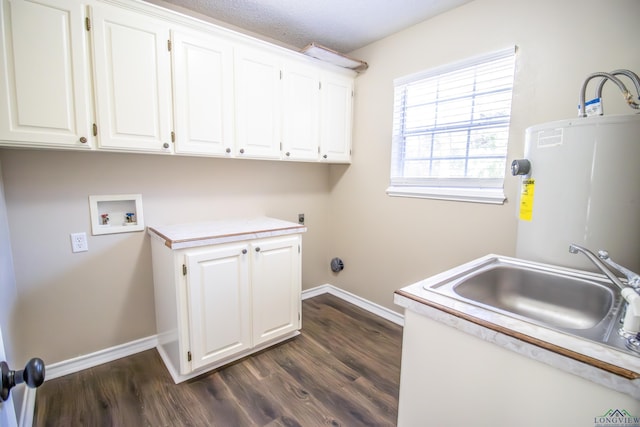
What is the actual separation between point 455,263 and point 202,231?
5.94ft

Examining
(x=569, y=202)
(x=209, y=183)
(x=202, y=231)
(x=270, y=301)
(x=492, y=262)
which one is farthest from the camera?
(x=209, y=183)

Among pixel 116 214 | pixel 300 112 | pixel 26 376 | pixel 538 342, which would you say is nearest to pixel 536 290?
pixel 538 342

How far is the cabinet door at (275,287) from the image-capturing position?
203 centimetres

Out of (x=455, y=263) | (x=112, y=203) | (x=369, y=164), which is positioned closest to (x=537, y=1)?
(x=369, y=164)

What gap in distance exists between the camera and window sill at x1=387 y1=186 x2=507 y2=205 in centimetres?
192

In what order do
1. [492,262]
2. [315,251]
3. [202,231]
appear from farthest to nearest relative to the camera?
[315,251] < [202,231] < [492,262]

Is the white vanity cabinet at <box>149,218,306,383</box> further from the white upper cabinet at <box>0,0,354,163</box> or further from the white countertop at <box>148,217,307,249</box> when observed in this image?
the white upper cabinet at <box>0,0,354,163</box>

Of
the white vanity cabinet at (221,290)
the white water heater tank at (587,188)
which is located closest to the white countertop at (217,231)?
the white vanity cabinet at (221,290)

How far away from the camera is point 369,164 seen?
2.72 meters

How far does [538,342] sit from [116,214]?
7.53 ft

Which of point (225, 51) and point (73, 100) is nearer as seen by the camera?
point (73, 100)

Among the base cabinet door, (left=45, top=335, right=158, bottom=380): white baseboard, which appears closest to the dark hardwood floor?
(left=45, top=335, right=158, bottom=380): white baseboard

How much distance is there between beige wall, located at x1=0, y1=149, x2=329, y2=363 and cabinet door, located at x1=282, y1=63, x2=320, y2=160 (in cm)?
49

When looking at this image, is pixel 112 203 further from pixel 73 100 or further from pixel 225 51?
pixel 225 51
